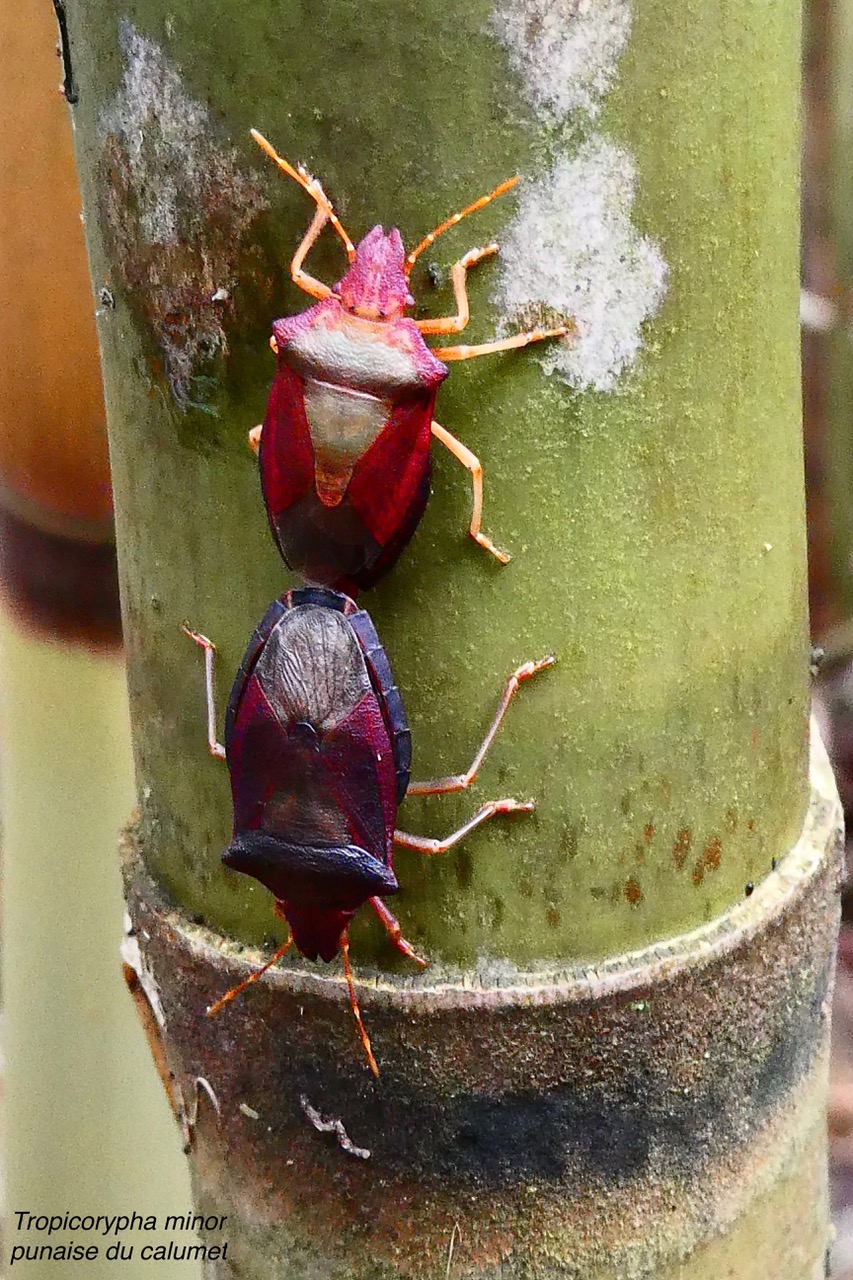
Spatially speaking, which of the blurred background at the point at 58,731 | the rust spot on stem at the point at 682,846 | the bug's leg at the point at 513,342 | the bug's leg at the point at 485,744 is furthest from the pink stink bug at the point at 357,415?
the blurred background at the point at 58,731

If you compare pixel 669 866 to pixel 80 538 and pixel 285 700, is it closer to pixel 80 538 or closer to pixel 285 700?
pixel 285 700

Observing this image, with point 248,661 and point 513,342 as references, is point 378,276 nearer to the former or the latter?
point 513,342

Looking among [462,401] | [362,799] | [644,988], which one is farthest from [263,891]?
[462,401]

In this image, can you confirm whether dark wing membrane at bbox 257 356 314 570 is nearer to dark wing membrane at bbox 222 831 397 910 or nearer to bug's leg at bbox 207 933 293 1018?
dark wing membrane at bbox 222 831 397 910

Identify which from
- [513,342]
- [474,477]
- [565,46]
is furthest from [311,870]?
[565,46]

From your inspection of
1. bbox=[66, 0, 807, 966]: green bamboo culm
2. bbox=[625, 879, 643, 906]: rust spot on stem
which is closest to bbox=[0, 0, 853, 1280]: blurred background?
bbox=[66, 0, 807, 966]: green bamboo culm

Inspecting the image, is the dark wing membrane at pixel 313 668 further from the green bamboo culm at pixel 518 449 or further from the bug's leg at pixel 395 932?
the bug's leg at pixel 395 932
